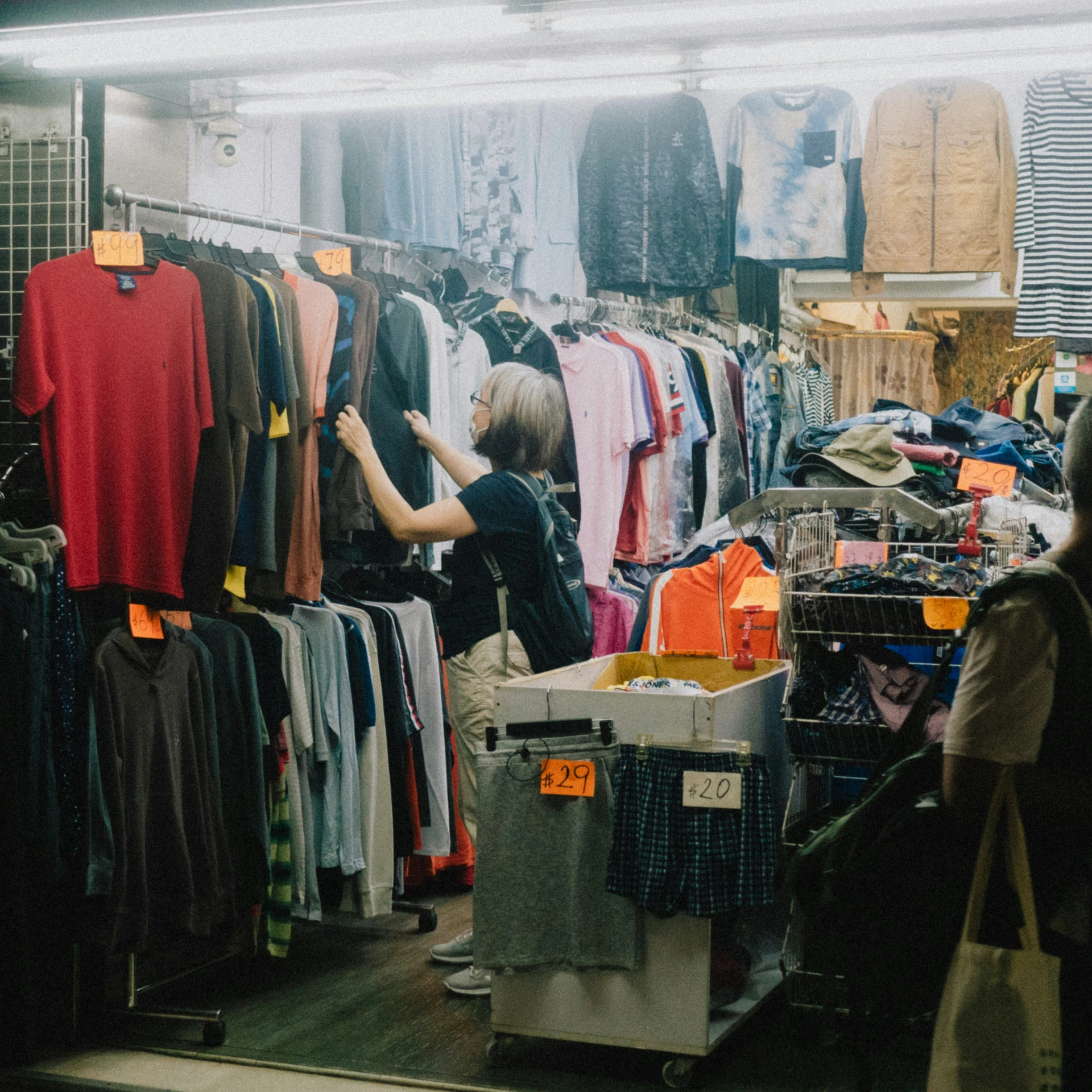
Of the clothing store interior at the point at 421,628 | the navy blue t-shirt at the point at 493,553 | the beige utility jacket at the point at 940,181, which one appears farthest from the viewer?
the beige utility jacket at the point at 940,181

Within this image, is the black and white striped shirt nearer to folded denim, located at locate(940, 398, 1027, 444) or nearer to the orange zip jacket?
folded denim, located at locate(940, 398, 1027, 444)

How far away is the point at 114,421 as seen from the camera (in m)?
3.96

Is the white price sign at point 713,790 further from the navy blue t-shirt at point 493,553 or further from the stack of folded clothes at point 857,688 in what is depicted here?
the navy blue t-shirt at point 493,553

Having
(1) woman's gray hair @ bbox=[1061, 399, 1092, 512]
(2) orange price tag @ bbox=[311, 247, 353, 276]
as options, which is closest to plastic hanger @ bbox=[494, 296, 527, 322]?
(2) orange price tag @ bbox=[311, 247, 353, 276]

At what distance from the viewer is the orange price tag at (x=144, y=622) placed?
3.89 metres

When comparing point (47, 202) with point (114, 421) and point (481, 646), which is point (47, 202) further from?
point (481, 646)

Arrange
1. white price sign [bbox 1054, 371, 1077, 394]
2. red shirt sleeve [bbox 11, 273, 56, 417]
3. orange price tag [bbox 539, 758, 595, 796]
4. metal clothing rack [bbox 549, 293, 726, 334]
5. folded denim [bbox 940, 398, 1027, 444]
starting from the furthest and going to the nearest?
white price sign [bbox 1054, 371, 1077, 394] → metal clothing rack [bbox 549, 293, 726, 334] → folded denim [bbox 940, 398, 1027, 444] → red shirt sleeve [bbox 11, 273, 56, 417] → orange price tag [bbox 539, 758, 595, 796]

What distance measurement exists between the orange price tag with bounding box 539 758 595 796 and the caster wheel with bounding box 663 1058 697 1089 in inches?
28.3

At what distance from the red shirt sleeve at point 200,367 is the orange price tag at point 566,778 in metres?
1.44

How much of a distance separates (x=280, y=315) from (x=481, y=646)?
1219 mm

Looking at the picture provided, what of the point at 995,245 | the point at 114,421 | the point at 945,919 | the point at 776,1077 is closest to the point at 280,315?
the point at 114,421

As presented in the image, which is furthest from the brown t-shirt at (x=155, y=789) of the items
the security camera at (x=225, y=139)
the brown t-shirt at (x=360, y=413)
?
the security camera at (x=225, y=139)

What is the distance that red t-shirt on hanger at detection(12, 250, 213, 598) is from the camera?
152 inches

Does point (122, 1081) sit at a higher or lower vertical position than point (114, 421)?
lower
